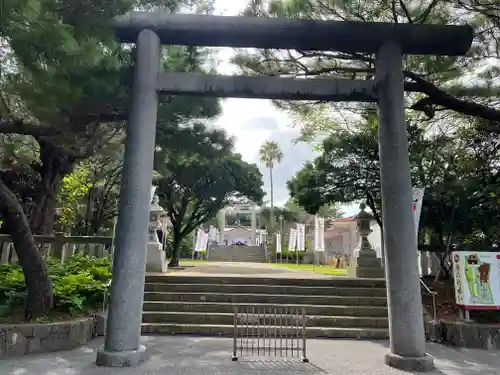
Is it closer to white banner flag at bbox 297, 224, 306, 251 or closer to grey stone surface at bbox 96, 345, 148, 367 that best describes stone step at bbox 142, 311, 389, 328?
grey stone surface at bbox 96, 345, 148, 367

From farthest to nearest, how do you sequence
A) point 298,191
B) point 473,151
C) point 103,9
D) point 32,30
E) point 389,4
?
point 298,191
point 473,151
point 389,4
point 103,9
point 32,30

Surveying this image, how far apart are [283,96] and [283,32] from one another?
0.86 m

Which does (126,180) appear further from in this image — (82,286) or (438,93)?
(438,93)

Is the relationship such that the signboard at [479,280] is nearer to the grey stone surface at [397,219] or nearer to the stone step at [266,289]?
the stone step at [266,289]

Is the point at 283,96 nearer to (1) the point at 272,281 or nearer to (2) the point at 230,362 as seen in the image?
(2) the point at 230,362

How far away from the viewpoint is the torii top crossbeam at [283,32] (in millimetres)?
5027

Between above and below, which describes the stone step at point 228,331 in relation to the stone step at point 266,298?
below

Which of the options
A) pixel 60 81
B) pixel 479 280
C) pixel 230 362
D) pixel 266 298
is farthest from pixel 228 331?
pixel 60 81

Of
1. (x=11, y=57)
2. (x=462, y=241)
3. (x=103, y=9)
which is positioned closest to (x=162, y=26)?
(x=103, y=9)

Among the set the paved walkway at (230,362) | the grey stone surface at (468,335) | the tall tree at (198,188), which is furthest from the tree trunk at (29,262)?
the tall tree at (198,188)

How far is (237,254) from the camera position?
104 ft

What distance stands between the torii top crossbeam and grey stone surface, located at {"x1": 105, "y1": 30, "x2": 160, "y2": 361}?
0.23 m

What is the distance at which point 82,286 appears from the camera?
21.5 ft

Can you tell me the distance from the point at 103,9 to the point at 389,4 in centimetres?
462
